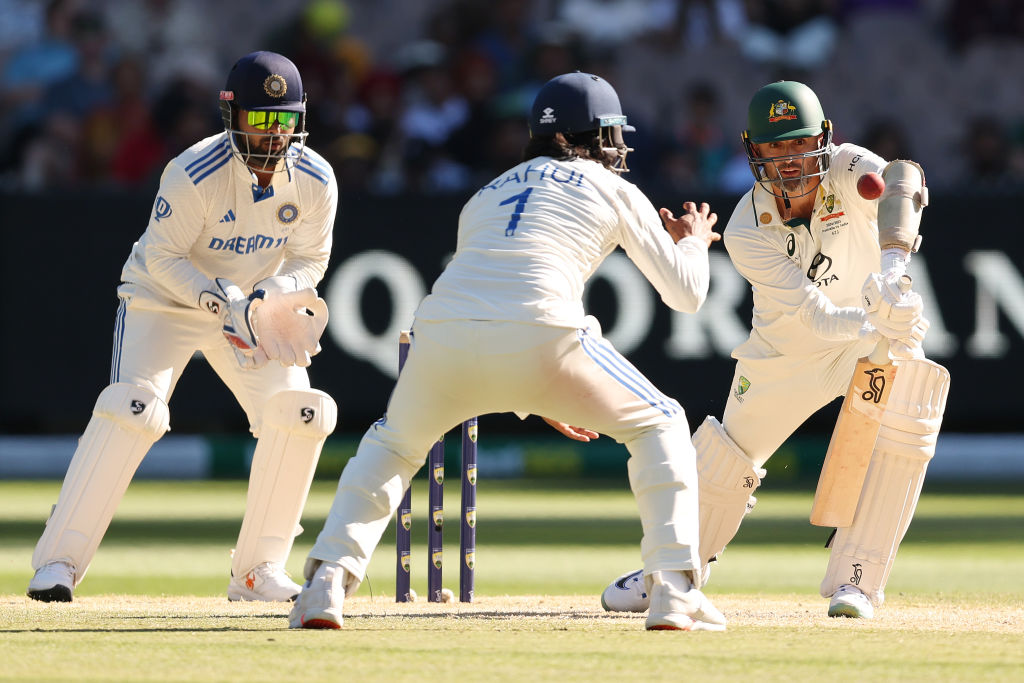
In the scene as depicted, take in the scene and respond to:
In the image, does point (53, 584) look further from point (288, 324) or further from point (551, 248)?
point (551, 248)

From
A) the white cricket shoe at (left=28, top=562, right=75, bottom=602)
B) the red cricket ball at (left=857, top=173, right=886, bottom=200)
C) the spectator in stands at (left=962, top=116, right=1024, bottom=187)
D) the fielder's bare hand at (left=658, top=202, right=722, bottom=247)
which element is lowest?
the white cricket shoe at (left=28, top=562, right=75, bottom=602)

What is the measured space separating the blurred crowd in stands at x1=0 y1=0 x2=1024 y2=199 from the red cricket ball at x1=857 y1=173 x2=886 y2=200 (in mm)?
5044

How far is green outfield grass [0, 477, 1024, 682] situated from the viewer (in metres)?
3.42

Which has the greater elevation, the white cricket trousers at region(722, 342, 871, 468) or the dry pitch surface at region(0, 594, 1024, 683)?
the white cricket trousers at region(722, 342, 871, 468)

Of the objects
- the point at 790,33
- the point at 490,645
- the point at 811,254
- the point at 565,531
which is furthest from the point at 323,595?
the point at 790,33

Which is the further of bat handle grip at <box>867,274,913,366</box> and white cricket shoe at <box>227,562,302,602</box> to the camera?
white cricket shoe at <box>227,562,302,602</box>

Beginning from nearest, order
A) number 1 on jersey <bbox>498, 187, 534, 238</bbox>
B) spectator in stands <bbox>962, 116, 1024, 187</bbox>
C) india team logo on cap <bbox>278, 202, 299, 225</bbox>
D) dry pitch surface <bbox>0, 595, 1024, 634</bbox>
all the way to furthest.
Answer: number 1 on jersey <bbox>498, 187, 534, 238</bbox>
dry pitch surface <bbox>0, 595, 1024, 634</bbox>
india team logo on cap <bbox>278, 202, 299, 225</bbox>
spectator in stands <bbox>962, 116, 1024, 187</bbox>

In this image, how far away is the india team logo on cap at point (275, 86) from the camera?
4.79m

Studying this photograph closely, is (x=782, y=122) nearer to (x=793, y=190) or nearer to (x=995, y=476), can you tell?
(x=793, y=190)

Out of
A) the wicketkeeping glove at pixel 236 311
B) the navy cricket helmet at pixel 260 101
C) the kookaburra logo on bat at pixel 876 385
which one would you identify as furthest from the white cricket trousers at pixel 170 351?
the kookaburra logo on bat at pixel 876 385

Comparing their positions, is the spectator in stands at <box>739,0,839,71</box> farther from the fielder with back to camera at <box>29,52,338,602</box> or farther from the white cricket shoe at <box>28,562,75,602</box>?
the white cricket shoe at <box>28,562,75,602</box>

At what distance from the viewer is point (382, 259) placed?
9273 millimetres

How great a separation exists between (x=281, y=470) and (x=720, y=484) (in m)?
1.34

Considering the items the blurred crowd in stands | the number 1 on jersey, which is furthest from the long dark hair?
the blurred crowd in stands
